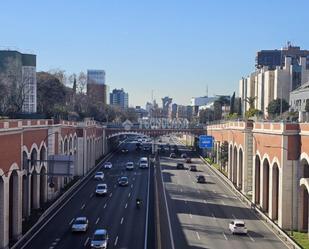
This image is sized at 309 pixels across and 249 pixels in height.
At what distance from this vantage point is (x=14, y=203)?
1693 inches

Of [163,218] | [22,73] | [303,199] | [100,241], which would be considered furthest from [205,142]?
[100,241]

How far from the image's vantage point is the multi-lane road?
41156mm

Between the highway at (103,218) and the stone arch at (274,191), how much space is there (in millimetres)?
10965

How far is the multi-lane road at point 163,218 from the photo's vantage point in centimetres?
4116

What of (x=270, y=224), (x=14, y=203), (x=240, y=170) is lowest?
(x=270, y=224)

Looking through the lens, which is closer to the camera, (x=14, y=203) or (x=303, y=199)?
(x=14, y=203)

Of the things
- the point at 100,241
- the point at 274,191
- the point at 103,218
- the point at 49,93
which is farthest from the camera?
the point at 49,93

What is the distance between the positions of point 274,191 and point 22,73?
70.1m

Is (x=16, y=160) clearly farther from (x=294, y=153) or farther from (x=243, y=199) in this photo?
(x=243, y=199)

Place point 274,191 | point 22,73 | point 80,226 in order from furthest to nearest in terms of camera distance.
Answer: point 22,73 < point 274,191 < point 80,226

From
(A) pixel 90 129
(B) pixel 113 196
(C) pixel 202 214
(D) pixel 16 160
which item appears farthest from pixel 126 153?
(D) pixel 16 160

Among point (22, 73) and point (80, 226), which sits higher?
point (22, 73)

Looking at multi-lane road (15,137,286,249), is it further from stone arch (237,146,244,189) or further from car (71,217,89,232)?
stone arch (237,146,244,189)

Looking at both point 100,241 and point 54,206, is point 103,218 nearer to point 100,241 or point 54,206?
point 54,206
